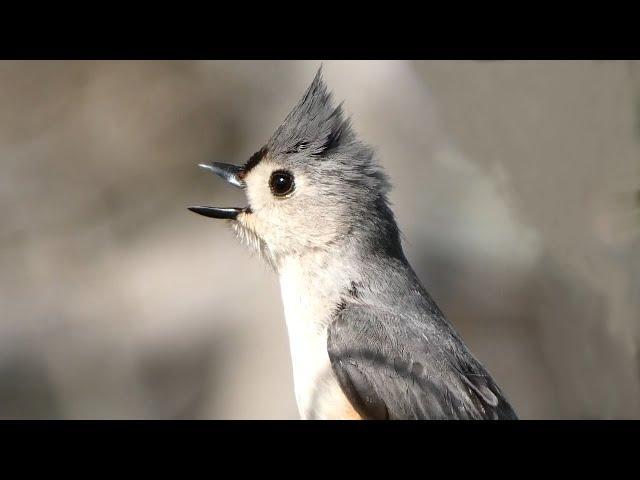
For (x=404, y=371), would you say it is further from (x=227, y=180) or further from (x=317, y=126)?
(x=227, y=180)

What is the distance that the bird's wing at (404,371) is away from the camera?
2.35 m

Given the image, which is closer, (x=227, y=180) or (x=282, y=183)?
(x=282, y=183)

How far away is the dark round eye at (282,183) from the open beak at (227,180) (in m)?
0.14

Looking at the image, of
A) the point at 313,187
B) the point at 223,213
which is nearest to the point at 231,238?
the point at 223,213

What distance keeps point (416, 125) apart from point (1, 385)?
268 cm

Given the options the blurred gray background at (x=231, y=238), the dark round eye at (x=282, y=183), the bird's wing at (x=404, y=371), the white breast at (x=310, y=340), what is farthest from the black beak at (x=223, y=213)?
the blurred gray background at (x=231, y=238)

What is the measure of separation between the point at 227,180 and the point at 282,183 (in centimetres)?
25

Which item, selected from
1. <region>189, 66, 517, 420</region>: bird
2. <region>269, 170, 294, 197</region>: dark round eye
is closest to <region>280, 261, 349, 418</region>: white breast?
<region>189, 66, 517, 420</region>: bird

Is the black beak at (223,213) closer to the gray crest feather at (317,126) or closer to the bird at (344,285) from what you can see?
the bird at (344,285)

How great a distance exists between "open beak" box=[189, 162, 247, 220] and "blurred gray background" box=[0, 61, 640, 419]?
1349mm

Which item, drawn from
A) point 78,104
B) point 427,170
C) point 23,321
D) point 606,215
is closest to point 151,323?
point 23,321

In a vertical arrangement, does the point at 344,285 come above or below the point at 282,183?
below

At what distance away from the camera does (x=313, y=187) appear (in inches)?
110

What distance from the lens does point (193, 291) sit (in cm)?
465
